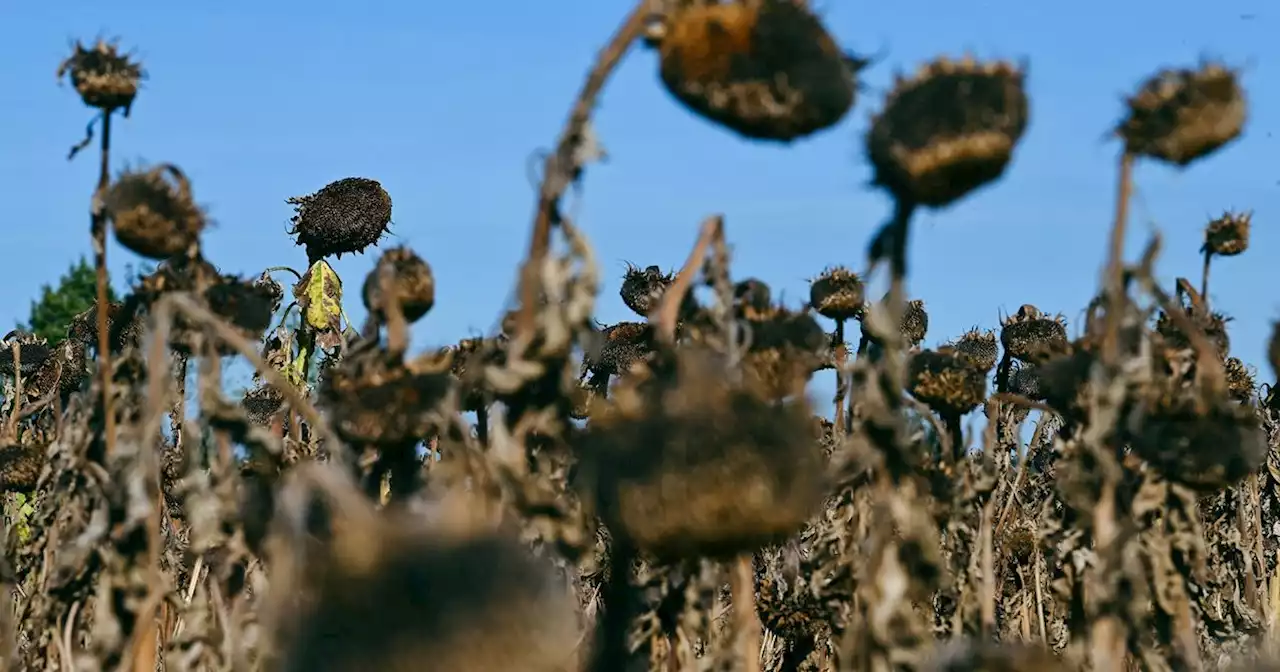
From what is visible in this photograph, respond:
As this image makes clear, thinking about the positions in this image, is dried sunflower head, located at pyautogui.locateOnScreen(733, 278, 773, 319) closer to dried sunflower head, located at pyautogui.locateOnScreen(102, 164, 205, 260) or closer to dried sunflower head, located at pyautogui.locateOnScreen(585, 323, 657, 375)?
dried sunflower head, located at pyautogui.locateOnScreen(102, 164, 205, 260)

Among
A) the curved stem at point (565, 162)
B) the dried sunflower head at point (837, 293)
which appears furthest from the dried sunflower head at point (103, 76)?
the dried sunflower head at point (837, 293)

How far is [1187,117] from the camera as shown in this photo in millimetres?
5941

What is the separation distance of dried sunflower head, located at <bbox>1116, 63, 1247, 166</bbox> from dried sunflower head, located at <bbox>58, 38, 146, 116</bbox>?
366cm

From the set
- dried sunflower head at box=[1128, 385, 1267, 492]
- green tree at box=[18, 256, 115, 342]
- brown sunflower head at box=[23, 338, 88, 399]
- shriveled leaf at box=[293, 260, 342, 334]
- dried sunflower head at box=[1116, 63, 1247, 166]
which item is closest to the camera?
dried sunflower head at box=[1116, 63, 1247, 166]

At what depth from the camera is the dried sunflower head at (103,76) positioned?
670 centimetres

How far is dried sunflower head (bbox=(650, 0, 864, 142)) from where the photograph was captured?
504 cm

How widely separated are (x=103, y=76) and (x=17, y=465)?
416 cm

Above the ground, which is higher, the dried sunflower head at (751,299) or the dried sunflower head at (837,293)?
the dried sunflower head at (837,293)

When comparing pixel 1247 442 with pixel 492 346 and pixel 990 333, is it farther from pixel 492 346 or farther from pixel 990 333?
pixel 990 333

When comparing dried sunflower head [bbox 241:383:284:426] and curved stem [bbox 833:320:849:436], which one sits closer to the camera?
curved stem [bbox 833:320:849:436]

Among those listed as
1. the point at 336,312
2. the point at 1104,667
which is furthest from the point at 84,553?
the point at 336,312

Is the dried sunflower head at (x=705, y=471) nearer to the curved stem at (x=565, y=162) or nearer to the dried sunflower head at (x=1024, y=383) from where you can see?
the curved stem at (x=565, y=162)

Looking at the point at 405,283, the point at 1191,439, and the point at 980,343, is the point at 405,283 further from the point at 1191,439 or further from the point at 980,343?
the point at 980,343

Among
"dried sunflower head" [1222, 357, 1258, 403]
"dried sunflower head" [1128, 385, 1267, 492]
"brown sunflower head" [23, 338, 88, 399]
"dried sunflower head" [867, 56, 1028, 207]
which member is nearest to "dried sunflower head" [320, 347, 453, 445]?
"dried sunflower head" [867, 56, 1028, 207]
